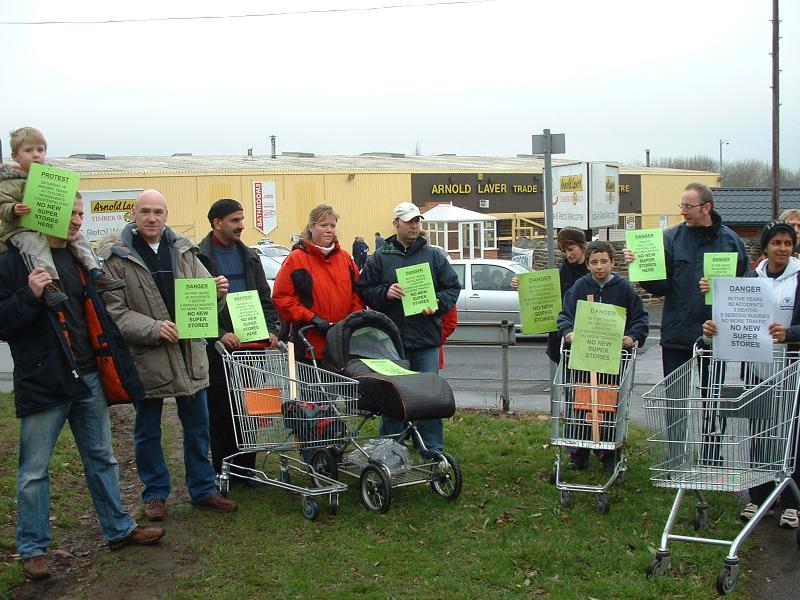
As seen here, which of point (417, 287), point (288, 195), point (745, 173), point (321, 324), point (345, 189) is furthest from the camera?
point (745, 173)

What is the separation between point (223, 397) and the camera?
7.71 metres

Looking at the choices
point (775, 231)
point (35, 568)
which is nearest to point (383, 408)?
point (35, 568)

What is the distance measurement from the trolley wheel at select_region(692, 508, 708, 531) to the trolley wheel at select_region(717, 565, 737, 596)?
103 cm

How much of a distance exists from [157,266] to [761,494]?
445cm

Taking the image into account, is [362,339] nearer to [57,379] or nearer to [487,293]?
[57,379]

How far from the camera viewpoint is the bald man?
21.1 ft

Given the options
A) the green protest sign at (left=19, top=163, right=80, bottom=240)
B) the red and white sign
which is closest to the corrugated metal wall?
the red and white sign

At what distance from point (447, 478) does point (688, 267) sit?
2423mm

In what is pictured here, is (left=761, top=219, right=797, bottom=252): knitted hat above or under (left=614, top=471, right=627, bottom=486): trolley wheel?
above

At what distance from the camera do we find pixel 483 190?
56688 millimetres

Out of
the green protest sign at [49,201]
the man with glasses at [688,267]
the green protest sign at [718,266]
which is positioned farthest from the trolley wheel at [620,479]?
the green protest sign at [49,201]

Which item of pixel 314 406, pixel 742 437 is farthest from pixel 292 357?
pixel 742 437

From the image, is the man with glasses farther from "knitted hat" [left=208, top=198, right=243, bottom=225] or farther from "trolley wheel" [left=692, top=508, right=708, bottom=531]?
"knitted hat" [left=208, top=198, right=243, bottom=225]

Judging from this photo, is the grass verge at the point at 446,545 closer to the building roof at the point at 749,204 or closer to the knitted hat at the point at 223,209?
the knitted hat at the point at 223,209
